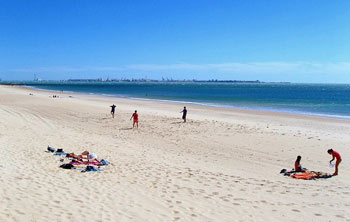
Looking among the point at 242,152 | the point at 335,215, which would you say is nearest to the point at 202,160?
the point at 242,152

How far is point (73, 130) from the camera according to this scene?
18.1 meters

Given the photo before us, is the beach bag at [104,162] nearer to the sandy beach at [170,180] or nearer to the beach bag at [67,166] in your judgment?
the sandy beach at [170,180]

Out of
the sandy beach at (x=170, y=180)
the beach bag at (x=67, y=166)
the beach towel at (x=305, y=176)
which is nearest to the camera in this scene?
the sandy beach at (x=170, y=180)

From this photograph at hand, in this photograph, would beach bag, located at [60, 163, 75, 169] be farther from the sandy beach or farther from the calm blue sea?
the calm blue sea

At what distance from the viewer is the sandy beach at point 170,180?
6.70m

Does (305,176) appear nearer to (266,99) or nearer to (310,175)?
(310,175)

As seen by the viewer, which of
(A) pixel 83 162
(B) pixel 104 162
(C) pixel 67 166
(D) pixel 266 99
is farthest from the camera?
(D) pixel 266 99

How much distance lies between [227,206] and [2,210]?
4.57m

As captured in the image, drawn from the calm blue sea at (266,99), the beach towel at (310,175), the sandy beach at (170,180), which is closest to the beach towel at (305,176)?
the beach towel at (310,175)

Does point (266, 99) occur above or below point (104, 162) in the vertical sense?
above

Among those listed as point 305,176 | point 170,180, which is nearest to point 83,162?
point 170,180

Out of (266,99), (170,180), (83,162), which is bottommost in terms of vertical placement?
(170,180)

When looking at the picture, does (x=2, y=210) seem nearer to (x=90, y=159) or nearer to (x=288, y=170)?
(x=90, y=159)

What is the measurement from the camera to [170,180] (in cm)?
917
